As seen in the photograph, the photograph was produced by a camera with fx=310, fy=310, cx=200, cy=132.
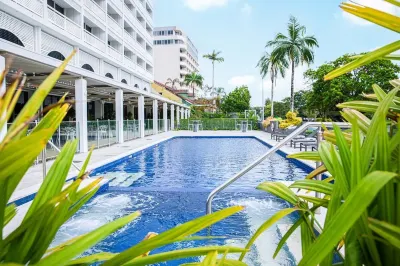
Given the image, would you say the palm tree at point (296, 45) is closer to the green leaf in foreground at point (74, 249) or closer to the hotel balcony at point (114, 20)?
the hotel balcony at point (114, 20)

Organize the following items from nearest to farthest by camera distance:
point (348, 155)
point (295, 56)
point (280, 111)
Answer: point (348, 155)
point (295, 56)
point (280, 111)

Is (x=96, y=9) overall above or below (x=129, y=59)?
above

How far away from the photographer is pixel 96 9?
23.2m

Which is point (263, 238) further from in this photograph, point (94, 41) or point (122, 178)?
point (94, 41)

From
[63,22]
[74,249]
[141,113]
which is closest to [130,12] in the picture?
[63,22]

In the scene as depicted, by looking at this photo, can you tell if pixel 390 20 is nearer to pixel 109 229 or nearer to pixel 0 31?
pixel 109 229

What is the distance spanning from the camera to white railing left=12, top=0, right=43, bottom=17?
14070 mm

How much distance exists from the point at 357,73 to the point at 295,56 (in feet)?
31.2

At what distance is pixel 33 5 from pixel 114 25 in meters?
12.3

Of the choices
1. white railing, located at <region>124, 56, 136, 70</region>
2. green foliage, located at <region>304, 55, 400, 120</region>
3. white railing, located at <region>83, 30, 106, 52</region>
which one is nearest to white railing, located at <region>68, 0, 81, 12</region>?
white railing, located at <region>83, 30, 106, 52</region>

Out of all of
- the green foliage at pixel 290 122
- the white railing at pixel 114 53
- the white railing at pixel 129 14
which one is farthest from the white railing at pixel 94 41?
the green foliage at pixel 290 122

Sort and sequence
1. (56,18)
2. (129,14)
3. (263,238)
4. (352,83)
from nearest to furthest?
(263,238), (56,18), (129,14), (352,83)

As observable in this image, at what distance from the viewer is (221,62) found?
6525cm

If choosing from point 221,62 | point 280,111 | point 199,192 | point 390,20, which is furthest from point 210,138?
point 280,111
